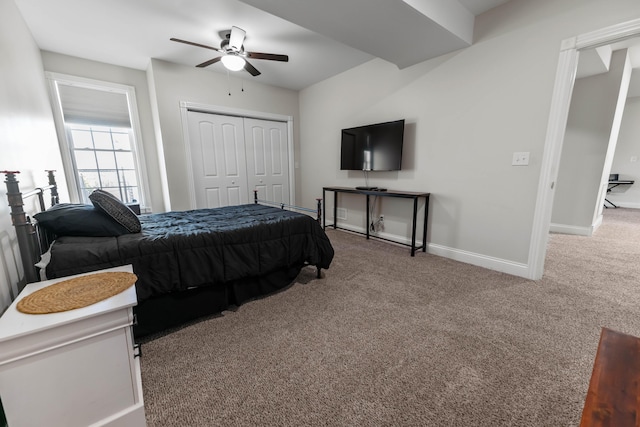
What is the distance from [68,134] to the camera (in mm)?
3377

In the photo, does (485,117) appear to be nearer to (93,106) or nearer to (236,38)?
(236,38)

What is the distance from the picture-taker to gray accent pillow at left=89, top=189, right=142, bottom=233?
1671mm

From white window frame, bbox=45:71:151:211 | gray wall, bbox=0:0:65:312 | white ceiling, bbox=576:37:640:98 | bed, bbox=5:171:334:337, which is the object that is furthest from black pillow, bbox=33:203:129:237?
white ceiling, bbox=576:37:640:98

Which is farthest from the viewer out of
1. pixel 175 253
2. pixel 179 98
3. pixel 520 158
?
pixel 179 98

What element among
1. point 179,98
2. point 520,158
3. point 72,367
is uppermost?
point 179,98

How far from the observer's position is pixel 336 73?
4.11 meters

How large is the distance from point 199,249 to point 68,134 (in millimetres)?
3307

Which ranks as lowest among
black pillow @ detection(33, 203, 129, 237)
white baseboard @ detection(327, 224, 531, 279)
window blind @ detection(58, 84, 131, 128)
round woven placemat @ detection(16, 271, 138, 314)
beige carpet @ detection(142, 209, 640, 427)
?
beige carpet @ detection(142, 209, 640, 427)

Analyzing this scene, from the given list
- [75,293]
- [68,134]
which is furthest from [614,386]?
[68,134]

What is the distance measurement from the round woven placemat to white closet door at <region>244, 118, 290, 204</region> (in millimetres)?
3490

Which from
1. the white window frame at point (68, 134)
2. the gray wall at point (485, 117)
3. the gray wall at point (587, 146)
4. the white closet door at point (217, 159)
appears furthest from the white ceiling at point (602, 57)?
the white window frame at point (68, 134)

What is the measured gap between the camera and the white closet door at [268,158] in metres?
4.51

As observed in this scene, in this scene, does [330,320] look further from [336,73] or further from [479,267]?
[336,73]

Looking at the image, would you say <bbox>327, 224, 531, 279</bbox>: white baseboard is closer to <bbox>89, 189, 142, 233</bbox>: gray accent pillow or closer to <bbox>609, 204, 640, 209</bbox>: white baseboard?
<bbox>89, 189, 142, 233</bbox>: gray accent pillow
